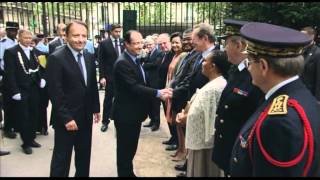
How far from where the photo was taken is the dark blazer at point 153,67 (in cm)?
699

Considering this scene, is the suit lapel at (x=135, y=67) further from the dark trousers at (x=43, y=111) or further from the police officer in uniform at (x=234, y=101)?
the dark trousers at (x=43, y=111)

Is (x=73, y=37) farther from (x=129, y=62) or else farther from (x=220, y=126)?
(x=220, y=126)

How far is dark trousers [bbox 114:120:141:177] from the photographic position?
4.33 meters

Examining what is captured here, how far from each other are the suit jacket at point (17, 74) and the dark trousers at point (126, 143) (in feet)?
7.14

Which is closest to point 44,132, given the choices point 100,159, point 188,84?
point 100,159

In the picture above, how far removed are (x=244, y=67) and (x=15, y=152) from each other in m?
4.09

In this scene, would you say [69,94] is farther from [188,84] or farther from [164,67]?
[164,67]

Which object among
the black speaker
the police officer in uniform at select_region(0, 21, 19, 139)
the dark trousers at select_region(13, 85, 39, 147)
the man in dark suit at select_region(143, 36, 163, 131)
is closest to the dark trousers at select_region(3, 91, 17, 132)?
the police officer in uniform at select_region(0, 21, 19, 139)

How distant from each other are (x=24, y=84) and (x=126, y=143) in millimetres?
2345

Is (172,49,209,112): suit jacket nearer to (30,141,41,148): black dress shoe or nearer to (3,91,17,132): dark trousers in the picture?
(30,141,41,148): black dress shoe

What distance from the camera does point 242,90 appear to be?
9.77ft

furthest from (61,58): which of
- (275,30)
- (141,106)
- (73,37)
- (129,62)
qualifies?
(275,30)

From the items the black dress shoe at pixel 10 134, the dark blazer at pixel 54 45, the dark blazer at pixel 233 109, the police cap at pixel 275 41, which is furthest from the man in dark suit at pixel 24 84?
the police cap at pixel 275 41

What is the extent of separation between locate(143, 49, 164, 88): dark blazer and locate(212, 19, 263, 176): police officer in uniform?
3787mm
